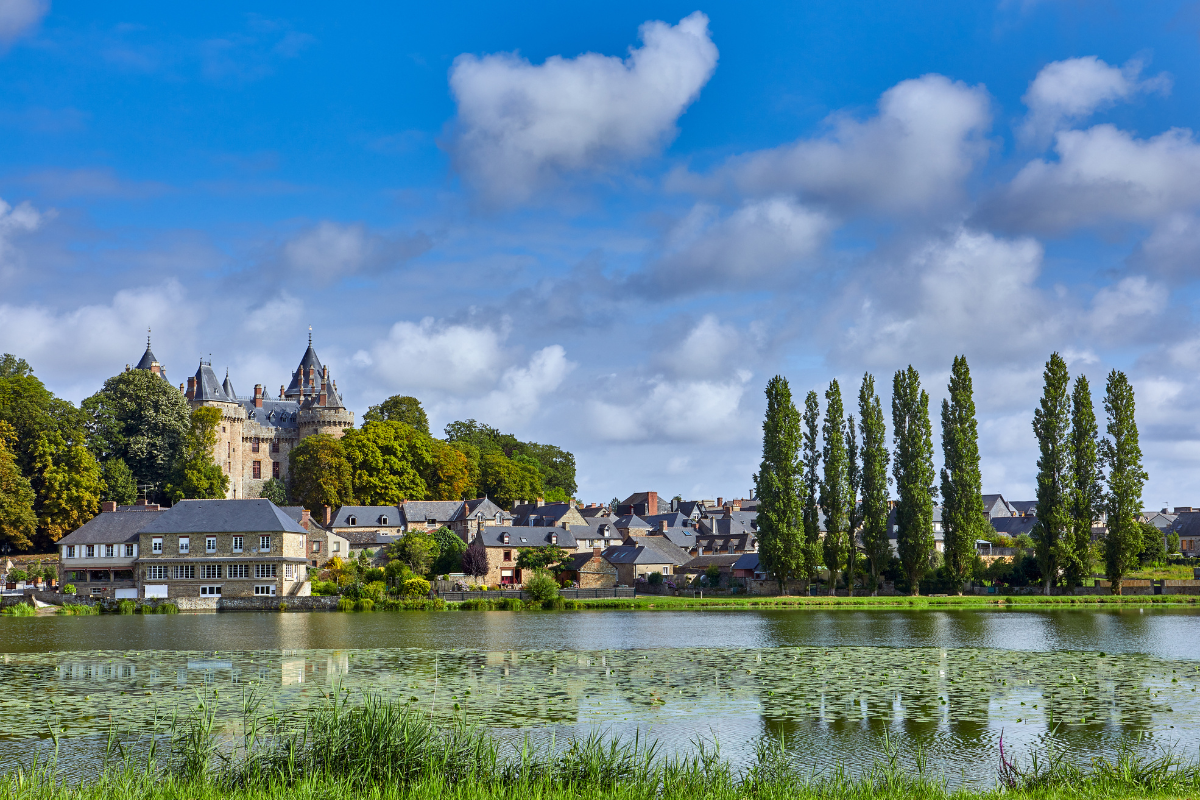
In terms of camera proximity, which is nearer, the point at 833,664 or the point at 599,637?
the point at 833,664

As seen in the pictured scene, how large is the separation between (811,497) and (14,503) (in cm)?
4702

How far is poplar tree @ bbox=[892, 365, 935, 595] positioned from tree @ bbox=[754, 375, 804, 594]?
542 centimetres

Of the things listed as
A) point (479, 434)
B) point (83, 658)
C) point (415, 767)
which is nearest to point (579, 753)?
point (415, 767)

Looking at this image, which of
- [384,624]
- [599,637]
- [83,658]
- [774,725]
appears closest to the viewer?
[774,725]

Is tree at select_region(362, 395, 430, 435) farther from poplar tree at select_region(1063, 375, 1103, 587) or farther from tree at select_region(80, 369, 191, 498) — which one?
poplar tree at select_region(1063, 375, 1103, 587)

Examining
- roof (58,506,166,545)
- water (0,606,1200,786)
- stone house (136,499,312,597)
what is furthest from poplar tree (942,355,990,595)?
roof (58,506,166,545)

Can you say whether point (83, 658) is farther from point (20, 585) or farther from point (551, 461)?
point (551, 461)

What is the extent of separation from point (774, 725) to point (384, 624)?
91.6 ft

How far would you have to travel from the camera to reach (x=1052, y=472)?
57.1m

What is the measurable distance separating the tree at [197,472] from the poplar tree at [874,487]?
45.9 meters

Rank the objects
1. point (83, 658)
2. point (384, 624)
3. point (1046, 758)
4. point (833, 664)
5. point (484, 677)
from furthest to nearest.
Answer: point (384, 624)
point (83, 658)
point (833, 664)
point (484, 677)
point (1046, 758)

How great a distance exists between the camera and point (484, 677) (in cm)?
2236

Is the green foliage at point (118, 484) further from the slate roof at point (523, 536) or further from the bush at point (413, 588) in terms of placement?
the bush at point (413, 588)

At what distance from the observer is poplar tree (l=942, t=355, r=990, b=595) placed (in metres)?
57.7
